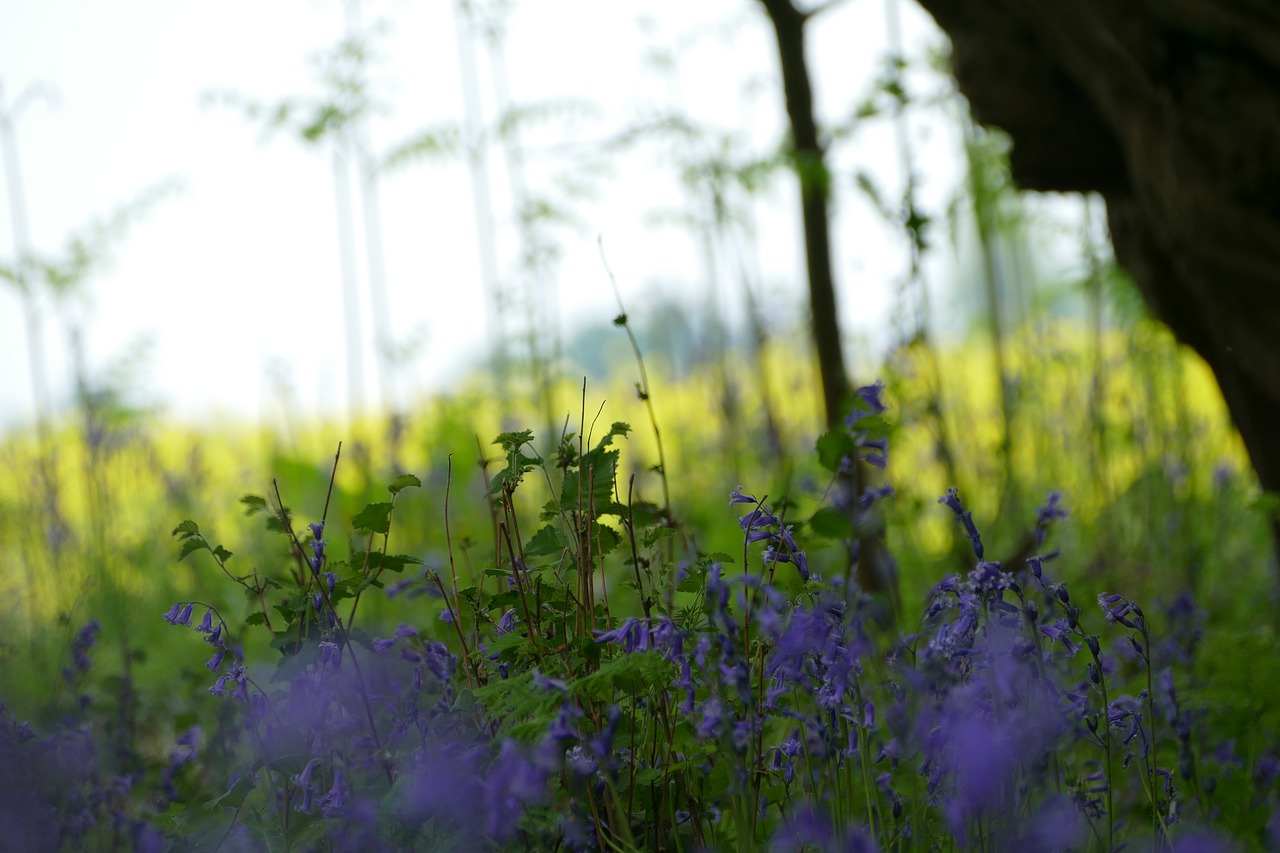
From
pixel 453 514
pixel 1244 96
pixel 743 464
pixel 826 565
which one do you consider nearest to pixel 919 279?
pixel 1244 96

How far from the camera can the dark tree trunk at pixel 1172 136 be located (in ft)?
8.36

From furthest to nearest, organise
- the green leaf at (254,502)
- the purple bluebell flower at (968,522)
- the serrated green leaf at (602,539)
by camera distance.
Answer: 1. the serrated green leaf at (602,539)
2. the green leaf at (254,502)
3. the purple bluebell flower at (968,522)

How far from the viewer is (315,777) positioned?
1682mm

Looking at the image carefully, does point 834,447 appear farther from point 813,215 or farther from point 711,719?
point 813,215

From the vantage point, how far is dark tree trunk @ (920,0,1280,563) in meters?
2.55

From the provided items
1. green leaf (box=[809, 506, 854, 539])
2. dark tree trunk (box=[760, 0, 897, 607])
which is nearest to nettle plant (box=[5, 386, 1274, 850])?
green leaf (box=[809, 506, 854, 539])

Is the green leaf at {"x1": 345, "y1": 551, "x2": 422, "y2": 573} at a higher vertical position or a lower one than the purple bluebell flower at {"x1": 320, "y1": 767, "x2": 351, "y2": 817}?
higher

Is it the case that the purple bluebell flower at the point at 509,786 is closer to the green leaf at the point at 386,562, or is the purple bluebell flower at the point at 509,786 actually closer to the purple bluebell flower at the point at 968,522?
the green leaf at the point at 386,562

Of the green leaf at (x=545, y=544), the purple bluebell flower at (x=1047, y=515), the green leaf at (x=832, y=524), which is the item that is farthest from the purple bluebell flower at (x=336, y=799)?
the purple bluebell flower at (x=1047, y=515)

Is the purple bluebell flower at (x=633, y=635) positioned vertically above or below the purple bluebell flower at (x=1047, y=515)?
below

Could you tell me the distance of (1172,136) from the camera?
2.63m

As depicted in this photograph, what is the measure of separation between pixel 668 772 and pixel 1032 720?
47cm

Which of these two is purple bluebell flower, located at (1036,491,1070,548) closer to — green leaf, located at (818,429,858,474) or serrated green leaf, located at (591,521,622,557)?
green leaf, located at (818,429,858,474)

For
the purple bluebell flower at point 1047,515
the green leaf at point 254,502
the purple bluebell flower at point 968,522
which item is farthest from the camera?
the purple bluebell flower at point 1047,515
